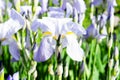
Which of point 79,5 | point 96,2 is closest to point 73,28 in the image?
point 79,5

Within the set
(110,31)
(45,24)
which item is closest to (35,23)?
(45,24)

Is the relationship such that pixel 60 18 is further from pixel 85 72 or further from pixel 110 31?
pixel 85 72

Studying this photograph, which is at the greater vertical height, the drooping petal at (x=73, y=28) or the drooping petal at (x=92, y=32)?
the drooping petal at (x=73, y=28)

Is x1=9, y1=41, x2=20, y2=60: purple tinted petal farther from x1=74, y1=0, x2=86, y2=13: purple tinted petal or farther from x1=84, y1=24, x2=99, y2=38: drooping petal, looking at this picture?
x1=74, y1=0, x2=86, y2=13: purple tinted petal

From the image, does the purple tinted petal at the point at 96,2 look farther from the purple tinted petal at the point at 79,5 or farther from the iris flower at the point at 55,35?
the iris flower at the point at 55,35

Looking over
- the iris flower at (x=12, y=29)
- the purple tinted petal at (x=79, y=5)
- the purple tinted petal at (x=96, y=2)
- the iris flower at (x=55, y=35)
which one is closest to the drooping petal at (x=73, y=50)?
the iris flower at (x=55, y=35)

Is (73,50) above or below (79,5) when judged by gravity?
below

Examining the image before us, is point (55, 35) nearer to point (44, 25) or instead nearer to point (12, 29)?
point (44, 25)

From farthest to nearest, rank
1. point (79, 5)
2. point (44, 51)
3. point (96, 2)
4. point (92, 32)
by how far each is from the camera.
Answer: point (96, 2) → point (79, 5) → point (92, 32) → point (44, 51)

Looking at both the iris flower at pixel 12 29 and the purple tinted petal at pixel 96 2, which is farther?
the purple tinted petal at pixel 96 2
